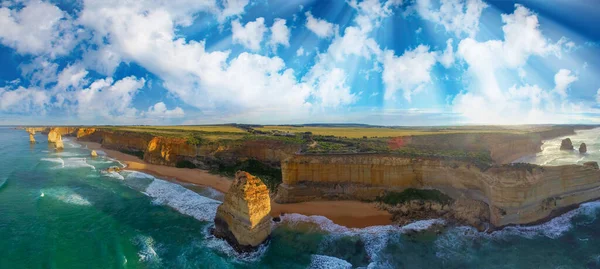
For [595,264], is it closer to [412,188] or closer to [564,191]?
[564,191]

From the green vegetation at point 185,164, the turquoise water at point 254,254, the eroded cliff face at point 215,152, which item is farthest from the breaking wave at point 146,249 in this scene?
the green vegetation at point 185,164

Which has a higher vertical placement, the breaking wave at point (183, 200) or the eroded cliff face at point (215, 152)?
the eroded cliff face at point (215, 152)

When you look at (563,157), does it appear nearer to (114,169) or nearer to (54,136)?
(114,169)

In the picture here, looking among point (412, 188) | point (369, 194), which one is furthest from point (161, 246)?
point (412, 188)

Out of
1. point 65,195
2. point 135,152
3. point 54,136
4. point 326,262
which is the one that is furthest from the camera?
point 54,136

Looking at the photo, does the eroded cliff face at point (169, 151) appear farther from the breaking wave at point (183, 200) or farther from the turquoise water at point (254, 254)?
the turquoise water at point (254, 254)

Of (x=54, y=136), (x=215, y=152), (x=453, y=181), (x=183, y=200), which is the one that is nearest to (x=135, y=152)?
(x=215, y=152)

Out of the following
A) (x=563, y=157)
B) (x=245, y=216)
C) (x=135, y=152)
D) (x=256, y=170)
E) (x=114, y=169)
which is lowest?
(x=114, y=169)
